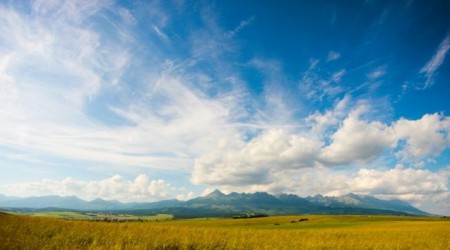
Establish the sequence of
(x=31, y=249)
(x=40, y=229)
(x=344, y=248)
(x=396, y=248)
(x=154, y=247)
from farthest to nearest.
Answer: (x=396, y=248) → (x=344, y=248) → (x=40, y=229) → (x=154, y=247) → (x=31, y=249)

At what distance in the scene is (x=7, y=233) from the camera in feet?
46.3

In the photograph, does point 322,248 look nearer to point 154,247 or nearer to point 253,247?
point 253,247

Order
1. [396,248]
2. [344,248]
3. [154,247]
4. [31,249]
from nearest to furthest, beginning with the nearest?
[31,249], [154,247], [344,248], [396,248]

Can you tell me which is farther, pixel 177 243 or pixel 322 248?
pixel 322 248

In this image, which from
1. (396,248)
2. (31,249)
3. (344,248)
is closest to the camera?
(31,249)

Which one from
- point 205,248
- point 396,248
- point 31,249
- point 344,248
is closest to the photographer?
point 31,249

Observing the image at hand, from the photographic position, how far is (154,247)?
13367mm

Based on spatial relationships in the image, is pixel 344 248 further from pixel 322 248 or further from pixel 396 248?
pixel 396 248

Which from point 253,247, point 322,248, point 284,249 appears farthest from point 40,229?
point 322,248

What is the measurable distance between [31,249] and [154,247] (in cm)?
438

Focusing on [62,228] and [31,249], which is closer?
[31,249]

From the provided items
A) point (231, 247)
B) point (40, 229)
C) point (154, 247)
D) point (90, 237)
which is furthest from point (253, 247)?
point (40, 229)

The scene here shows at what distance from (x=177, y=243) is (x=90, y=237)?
396 centimetres

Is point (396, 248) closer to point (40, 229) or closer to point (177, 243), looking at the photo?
point (177, 243)
